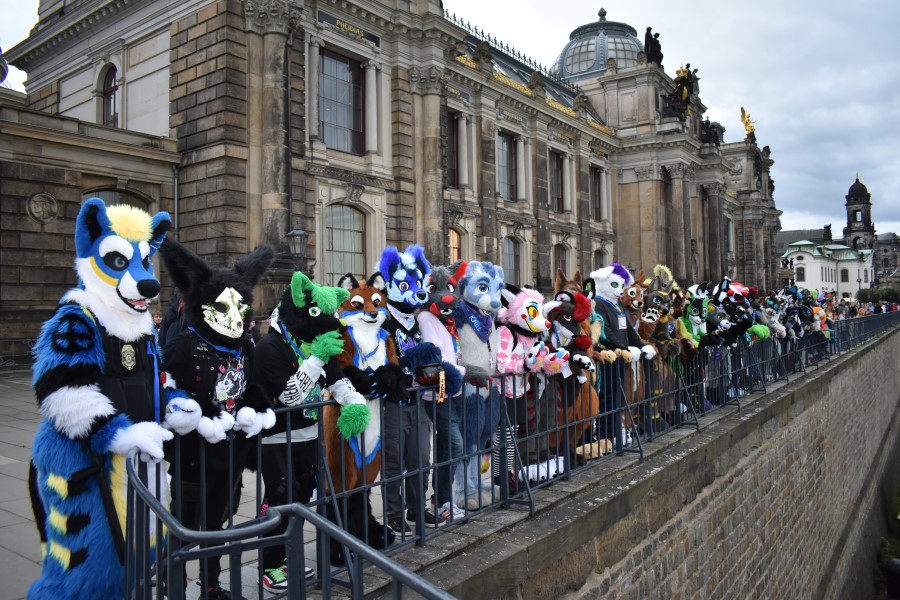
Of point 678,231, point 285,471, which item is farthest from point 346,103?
point 678,231

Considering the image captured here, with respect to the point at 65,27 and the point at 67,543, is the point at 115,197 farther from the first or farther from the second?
the point at 67,543

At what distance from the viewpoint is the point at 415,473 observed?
4.02 m

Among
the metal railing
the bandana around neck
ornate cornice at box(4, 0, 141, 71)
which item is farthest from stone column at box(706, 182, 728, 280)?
the bandana around neck

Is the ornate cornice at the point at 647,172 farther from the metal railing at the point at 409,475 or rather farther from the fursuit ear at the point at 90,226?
the fursuit ear at the point at 90,226

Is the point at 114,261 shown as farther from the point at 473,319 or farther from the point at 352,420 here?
the point at 473,319

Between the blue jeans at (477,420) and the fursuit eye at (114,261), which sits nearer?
the fursuit eye at (114,261)

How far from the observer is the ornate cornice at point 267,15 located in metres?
16.2

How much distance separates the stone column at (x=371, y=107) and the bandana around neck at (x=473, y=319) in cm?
1544

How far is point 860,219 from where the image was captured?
11675 centimetres

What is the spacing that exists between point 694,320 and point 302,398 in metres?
6.23

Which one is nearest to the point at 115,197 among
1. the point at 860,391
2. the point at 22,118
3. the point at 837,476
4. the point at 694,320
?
the point at 22,118

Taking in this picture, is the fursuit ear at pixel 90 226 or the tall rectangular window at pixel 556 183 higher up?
the tall rectangular window at pixel 556 183

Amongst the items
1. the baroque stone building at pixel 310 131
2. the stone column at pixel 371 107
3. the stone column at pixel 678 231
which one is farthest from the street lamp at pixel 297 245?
the stone column at pixel 678 231

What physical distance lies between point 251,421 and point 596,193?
33.9m
